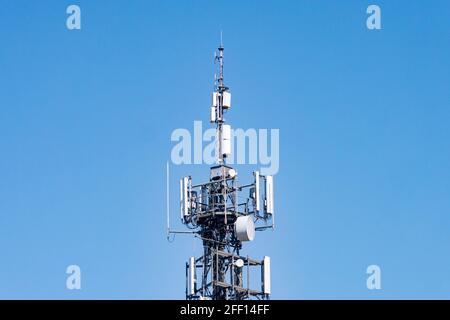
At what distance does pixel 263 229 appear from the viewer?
328 feet

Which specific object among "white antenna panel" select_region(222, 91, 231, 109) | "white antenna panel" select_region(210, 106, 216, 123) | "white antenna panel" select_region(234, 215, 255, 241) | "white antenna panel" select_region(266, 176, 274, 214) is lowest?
"white antenna panel" select_region(234, 215, 255, 241)

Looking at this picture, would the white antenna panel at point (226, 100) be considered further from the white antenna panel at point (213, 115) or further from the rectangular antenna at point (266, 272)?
the rectangular antenna at point (266, 272)

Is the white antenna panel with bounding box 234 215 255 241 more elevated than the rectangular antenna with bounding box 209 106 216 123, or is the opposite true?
the rectangular antenna with bounding box 209 106 216 123

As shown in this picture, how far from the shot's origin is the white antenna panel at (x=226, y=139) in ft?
330

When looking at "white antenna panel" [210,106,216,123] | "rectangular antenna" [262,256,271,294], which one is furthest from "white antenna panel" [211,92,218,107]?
"rectangular antenna" [262,256,271,294]

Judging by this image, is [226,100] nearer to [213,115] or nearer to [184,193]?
[213,115]

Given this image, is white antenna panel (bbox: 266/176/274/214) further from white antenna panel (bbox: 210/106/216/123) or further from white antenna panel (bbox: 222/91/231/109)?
white antenna panel (bbox: 222/91/231/109)

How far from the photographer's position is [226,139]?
101 m

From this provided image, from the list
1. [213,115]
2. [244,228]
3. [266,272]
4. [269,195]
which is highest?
[213,115]

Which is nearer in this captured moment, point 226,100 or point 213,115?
point 213,115

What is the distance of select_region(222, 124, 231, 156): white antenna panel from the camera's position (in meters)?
101

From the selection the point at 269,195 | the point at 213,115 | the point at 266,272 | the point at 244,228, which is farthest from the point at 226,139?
the point at 266,272
